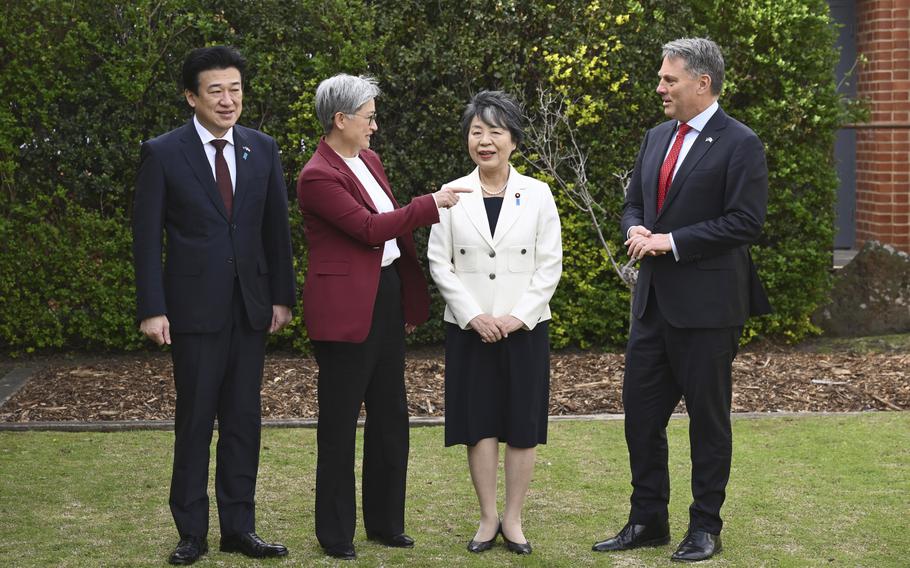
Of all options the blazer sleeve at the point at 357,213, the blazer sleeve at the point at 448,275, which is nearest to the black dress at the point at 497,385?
the blazer sleeve at the point at 448,275

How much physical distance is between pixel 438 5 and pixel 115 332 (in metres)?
3.43

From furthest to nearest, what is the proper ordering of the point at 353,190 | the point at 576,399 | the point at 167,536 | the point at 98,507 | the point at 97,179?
the point at 97,179 < the point at 576,399 < the point at 98,507 < the point at 167,536 < the point at 353,190

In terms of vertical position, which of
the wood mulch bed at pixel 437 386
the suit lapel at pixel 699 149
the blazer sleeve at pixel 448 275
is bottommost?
the wood mulch bed at pixel 437 386

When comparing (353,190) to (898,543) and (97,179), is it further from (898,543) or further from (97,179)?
(97,179)

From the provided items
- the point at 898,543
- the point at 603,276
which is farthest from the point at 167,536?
the point at 603,276

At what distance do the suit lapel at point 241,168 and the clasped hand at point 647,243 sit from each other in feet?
5.37

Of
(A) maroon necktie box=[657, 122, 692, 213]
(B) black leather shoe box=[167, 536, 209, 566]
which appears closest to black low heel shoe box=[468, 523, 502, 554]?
(B) black leather shoe box=[167, 536, 209, 566]

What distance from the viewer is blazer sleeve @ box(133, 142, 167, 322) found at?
16.7 ft

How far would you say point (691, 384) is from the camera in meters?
5.31

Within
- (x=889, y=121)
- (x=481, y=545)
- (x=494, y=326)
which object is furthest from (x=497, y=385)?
(x=889, y=121)

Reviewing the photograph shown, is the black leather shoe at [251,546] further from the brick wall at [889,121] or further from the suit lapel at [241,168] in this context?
the brick wall at [889,121]

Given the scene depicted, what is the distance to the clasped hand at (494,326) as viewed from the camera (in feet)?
17.2

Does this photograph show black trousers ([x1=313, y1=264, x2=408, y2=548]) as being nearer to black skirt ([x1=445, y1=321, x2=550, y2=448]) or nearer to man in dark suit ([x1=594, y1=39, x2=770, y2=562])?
black skirt ([x1=445, y1=321, x2=550, y2=448])

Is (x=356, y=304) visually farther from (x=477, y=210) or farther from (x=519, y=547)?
(x=519, y=547)
